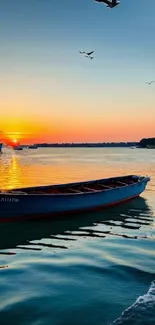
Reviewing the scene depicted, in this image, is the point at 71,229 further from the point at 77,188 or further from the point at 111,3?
the point at 111,3

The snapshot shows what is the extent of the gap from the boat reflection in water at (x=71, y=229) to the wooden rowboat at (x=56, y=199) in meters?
0.50

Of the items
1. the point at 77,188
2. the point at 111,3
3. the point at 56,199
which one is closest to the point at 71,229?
the point at 56,199

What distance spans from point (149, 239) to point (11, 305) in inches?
342

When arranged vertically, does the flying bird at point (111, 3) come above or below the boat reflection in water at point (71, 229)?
above

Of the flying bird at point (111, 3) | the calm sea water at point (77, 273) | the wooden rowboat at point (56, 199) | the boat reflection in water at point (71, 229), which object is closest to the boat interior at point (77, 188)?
the wooden rowboat at point (56, 199)

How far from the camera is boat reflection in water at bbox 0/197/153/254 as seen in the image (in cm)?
1569

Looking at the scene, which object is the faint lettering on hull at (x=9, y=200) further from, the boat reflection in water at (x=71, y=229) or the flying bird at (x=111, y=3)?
the flying bird at (x=111, y=3)

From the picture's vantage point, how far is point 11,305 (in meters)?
9.08

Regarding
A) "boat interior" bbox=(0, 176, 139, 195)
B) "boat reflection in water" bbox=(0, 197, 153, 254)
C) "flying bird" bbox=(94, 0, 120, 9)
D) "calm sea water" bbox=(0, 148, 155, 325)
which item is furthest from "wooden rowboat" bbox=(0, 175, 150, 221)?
"flying bird" bbox=(94, 0, 120, 9)

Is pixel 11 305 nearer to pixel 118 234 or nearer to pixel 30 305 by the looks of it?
pixel 30 305

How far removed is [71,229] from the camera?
720 inches

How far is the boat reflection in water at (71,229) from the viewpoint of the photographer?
15688 millimetres

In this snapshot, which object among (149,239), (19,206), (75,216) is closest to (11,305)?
(149,239)

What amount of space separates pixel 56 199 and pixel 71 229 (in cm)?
223
